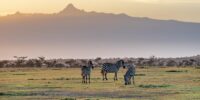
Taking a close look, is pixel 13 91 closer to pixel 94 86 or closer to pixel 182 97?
pixel 94 86

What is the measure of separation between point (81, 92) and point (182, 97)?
718 cm

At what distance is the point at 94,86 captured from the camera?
154 ft

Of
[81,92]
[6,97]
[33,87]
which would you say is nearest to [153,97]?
[81,92]

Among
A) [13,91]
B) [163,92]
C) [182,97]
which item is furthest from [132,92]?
[13,91]

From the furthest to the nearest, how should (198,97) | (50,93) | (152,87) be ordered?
→ 1. (152,87)
2. (50,93)
3. (198,97)

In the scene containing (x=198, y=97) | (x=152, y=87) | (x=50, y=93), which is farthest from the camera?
(x=152, y=87)

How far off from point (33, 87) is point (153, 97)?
37.2ft

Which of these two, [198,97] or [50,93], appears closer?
[198,97]

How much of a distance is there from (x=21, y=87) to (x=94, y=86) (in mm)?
5104

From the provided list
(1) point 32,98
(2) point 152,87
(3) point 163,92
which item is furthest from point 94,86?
(1) point 32,98

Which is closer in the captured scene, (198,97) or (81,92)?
(198,97)

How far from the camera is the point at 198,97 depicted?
36.9 m

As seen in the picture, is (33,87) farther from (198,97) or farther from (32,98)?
(198,97)

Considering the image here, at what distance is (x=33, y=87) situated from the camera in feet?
152
